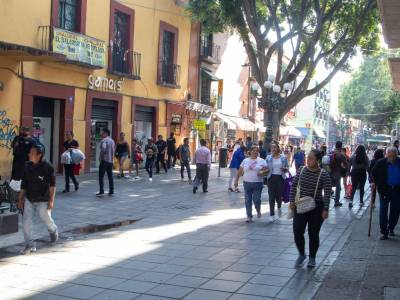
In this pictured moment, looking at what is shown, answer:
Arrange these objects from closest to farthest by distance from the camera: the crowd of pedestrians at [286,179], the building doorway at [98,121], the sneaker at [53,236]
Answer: the crowd of pedestrians at [286,179]
the sneaker at [53,236]
the building doorway at [98,121]

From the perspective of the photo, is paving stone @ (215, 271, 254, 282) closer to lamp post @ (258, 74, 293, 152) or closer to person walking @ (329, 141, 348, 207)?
person walking @ (329, 141, 348, 207)

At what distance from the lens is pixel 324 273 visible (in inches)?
268

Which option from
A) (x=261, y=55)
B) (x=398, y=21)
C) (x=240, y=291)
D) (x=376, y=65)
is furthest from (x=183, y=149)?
(x=376, y=65)

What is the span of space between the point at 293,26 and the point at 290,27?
369mm

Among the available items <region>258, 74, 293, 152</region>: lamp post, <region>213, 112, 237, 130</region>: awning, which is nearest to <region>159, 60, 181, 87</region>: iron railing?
<region>258, 74, 293, 152</region>: lamp post

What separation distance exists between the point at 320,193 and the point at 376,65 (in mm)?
65123

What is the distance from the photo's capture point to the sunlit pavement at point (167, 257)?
588 centimetres

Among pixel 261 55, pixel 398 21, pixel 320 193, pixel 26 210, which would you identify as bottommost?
pixel 26 210

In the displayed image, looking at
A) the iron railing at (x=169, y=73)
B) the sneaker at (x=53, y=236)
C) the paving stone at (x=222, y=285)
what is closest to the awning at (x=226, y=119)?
the iron railing at (x=169, y=73)

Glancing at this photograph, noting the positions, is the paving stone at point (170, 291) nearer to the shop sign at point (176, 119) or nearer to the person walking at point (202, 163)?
the person walking at point (202, 163)

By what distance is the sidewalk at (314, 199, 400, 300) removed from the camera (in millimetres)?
5824

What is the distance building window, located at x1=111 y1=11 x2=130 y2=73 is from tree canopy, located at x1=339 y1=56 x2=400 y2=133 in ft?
153

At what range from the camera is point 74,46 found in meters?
17.6

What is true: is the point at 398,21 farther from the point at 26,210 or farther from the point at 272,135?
the point at 272,135
